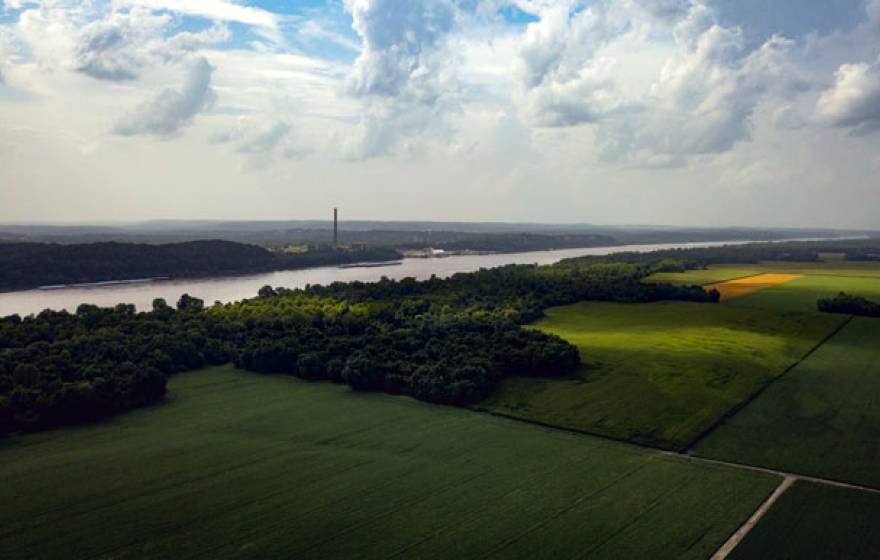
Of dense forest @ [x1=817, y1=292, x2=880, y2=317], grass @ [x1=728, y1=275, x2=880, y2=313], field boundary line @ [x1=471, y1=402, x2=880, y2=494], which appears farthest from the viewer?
grass @ [x1=728, y1=275, x2=880, y2=313]

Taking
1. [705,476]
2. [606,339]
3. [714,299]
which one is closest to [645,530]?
[705,476]

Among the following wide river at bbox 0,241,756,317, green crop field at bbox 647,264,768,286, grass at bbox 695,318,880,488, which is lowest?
grass at bbox 695,318,880,488

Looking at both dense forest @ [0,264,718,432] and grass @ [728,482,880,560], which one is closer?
grass @ [728,482,880,560]

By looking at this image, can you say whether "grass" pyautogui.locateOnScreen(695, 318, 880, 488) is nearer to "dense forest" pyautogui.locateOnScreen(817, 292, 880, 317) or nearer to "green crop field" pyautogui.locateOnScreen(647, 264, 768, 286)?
"dense forest" pyautogui.locateOnScreen(817, 292, 880, 317)

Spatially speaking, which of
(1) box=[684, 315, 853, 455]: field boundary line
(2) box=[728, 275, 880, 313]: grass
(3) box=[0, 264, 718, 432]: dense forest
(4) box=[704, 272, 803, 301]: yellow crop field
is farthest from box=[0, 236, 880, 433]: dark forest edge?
(4) box=[704, 272, 803, 301]: yellow crop field

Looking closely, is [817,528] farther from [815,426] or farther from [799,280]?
[799,280]

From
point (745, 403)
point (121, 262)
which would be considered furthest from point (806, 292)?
point (121, 262)

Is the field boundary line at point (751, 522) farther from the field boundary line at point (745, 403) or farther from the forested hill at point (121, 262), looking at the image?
the forested hill at point (121, 262)
